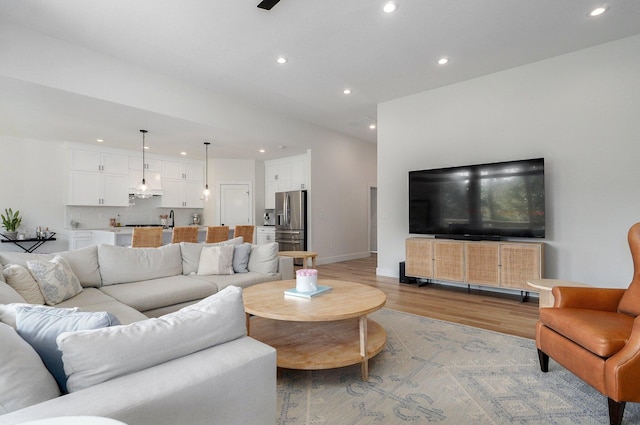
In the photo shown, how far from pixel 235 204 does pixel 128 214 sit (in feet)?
7.86

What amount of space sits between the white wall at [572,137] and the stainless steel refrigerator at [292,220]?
3.00 meters

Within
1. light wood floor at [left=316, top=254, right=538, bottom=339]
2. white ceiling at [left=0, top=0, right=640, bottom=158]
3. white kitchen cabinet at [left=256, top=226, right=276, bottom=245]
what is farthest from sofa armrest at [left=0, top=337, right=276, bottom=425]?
white kitchen cabinet at [left=256, top=226, right=276, bottom=245]

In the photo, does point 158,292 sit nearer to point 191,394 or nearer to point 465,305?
point 191,394

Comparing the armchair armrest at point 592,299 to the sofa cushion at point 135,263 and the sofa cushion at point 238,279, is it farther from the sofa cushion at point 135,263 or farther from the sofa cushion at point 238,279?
the sofa cushion at point 135,263

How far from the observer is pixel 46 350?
3.44ft

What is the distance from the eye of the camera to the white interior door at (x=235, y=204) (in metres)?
8.09

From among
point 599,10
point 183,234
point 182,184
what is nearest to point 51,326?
point 183,234

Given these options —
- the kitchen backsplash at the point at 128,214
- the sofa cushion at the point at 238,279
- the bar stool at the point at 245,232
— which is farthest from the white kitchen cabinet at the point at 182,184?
the sofa cushion at the point at 238,279

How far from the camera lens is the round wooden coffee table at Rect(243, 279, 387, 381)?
6.85 ft

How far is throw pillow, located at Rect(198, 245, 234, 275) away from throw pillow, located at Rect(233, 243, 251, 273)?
0.07 metres

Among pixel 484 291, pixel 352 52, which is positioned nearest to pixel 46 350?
pixel 352 52

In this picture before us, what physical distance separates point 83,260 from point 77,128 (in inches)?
139

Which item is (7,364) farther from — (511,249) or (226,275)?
(511,249)

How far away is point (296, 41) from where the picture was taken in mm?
3611
